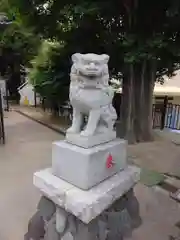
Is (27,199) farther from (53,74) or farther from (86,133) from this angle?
(53,74)

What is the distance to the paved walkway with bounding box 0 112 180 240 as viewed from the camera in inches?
97.8

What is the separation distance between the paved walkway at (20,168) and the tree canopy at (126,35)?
1.72 meters

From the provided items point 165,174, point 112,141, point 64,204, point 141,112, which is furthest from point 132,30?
point 64,204

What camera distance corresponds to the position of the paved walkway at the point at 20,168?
2590 mm

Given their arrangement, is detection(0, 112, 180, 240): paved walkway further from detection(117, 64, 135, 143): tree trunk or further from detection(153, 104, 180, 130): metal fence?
detection(153, 104, 180, 130): metal fence

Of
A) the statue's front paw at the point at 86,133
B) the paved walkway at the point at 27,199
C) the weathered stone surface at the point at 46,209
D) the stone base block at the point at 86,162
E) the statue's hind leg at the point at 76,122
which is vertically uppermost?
the statue's hind leg at the point at 76,122

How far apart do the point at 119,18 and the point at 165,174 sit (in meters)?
2.82

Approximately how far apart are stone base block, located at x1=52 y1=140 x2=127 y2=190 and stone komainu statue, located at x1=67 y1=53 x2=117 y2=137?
0.13 metres

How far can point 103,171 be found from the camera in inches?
75.5

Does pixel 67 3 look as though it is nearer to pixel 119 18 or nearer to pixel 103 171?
pixel 119 18

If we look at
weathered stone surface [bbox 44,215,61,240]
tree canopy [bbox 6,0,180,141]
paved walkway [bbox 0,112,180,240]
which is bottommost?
paved walkway [bbox 0,112,180,240]

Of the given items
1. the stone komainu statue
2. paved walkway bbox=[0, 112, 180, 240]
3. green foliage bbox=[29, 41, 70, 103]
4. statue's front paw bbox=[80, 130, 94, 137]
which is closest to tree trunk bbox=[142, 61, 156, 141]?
paved walkway bbox=[0, 112, 180, 240]

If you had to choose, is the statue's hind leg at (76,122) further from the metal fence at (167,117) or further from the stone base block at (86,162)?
the metal fence at (167,117)

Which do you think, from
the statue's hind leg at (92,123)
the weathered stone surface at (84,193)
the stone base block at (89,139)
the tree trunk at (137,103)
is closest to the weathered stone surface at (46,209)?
the weathered stone surface at (84,193)
